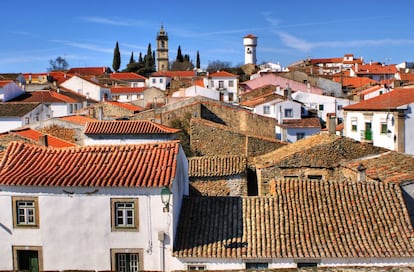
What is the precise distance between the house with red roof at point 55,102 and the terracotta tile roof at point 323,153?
3498 cm

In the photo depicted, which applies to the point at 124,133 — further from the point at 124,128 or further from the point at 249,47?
the point at 249,47

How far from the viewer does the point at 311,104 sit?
55625 mm

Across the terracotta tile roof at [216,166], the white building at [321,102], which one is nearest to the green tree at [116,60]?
the white building at [321,102]

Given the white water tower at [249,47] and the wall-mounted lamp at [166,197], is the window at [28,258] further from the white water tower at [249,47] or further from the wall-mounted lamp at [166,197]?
the white water tower at [249,47]

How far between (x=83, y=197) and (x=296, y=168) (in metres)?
10.9

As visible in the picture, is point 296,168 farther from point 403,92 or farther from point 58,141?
point 403,92

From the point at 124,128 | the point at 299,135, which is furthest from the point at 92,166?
the point at 299,135

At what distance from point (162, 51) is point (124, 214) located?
404ft

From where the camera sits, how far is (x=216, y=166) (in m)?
25.5

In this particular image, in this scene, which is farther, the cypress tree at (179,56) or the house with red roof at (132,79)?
the cypress tree at (179,56)

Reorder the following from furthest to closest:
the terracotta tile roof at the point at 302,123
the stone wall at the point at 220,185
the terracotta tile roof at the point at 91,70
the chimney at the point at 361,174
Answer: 1. the terracotta tile roof at the point at 91,70
2. the terracotta tile roof at the point at 302,123
3. the stone wall at the point at 220,185
4. the chimney at the point at 361,174

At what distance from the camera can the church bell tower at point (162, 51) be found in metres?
136

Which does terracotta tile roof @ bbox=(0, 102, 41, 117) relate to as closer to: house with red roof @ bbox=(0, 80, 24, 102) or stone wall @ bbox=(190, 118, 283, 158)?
house with red roof @ bbox=(0, 80, 24, 102)

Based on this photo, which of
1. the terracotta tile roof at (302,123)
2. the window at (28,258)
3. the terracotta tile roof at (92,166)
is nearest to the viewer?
the terracotta tile roof at (92,166)
